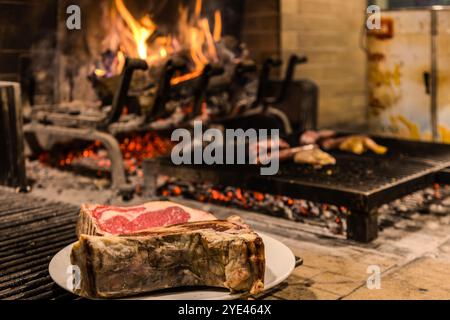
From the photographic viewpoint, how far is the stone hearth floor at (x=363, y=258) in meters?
3.02

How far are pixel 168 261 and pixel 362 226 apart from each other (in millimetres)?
1805

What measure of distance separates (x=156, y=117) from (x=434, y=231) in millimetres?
2484

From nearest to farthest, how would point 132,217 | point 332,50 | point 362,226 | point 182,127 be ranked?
1. point 132,217
2. point 362,226
3. point 182,127
4. point 332,50

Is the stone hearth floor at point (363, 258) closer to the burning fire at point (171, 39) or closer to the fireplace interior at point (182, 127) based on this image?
the fireplace interior at point (182, 127)

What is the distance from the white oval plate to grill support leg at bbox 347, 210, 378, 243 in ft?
4.36

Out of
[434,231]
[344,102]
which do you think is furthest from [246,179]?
[344,102]

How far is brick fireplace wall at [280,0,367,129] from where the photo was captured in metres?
7.41

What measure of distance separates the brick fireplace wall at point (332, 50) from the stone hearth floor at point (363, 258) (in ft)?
10.6

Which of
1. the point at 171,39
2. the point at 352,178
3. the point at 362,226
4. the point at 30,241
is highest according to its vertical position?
the point at 171,39

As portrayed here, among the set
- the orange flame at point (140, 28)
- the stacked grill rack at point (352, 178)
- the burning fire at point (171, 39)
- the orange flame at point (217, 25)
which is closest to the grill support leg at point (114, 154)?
the stacked grill rack at point (352, 178)

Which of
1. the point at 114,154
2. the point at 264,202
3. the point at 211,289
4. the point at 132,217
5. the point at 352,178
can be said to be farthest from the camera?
the point at 114,154

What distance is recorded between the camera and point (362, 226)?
3.78m

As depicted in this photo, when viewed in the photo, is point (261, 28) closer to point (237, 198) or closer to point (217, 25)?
point (217, 25)

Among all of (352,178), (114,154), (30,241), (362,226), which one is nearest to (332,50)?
(114,154)
